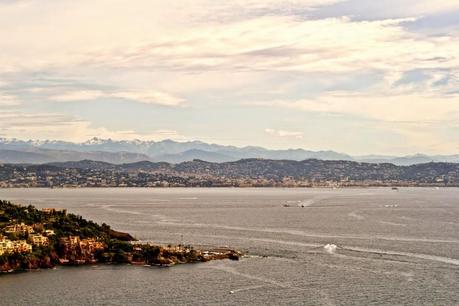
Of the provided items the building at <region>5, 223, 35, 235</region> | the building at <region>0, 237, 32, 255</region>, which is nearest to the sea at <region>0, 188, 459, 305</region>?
the building at <region>0, 237, 32, 255</region>

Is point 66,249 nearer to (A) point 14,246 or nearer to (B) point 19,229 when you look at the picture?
(B) point 19,229

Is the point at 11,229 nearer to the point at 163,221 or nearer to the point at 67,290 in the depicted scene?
the point at 67,290

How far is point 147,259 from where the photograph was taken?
10588 centimetres

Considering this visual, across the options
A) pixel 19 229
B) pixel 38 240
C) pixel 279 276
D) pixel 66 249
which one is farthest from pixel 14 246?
pixel 279 276

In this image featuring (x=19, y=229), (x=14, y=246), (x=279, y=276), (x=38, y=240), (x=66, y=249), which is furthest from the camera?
(x=19, y=229)

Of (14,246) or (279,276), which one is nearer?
(279,276)

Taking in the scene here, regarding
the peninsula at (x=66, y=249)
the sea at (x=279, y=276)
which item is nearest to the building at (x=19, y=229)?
the peninsula at (x=66, y=249)

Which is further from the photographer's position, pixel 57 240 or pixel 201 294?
pixel 57 240

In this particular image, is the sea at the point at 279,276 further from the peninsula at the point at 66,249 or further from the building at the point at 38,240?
the building at the point at 38,240

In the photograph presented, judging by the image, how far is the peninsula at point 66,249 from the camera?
325ft

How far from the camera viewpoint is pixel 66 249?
106 metres

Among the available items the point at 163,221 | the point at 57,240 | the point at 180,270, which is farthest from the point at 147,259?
the point at 163,221

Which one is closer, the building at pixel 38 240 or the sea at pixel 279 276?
the sea at pixel 279 276

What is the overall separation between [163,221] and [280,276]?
89897 mm
